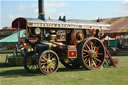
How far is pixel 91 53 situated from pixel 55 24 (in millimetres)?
2287

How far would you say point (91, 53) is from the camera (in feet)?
34.3

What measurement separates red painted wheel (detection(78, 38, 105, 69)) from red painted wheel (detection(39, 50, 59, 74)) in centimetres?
142

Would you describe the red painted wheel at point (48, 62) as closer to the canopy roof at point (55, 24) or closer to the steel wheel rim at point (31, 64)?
the steel wheel rim at point (31, 64)

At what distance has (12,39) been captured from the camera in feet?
86.8

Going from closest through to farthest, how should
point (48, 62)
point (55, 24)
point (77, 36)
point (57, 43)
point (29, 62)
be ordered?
point (48, 62) < point (55, 24) < point (57, 43) < point (29, 62) < point (77, 36)

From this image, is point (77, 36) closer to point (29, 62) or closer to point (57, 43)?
point (57, 43)

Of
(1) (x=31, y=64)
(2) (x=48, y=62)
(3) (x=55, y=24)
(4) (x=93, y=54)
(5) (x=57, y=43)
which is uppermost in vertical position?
(3) (x=55, y=24)

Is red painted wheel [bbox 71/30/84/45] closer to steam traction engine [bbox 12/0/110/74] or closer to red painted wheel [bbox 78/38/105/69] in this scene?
steam traction engine [bbox 12/0/110/74]

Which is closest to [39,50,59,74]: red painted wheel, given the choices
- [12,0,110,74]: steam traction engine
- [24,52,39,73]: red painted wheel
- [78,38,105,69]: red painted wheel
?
[12,0,110,74]: steam traction engine

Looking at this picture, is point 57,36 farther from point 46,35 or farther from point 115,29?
point 115,29

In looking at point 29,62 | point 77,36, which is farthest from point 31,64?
point 77,36

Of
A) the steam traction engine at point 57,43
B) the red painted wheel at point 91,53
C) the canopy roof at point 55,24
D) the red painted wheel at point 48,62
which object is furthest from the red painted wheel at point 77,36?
the red painted wheel at point 48,62

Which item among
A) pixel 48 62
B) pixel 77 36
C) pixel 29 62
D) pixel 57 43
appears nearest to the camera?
pixel 48 62

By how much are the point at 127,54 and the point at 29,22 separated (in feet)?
53.6
